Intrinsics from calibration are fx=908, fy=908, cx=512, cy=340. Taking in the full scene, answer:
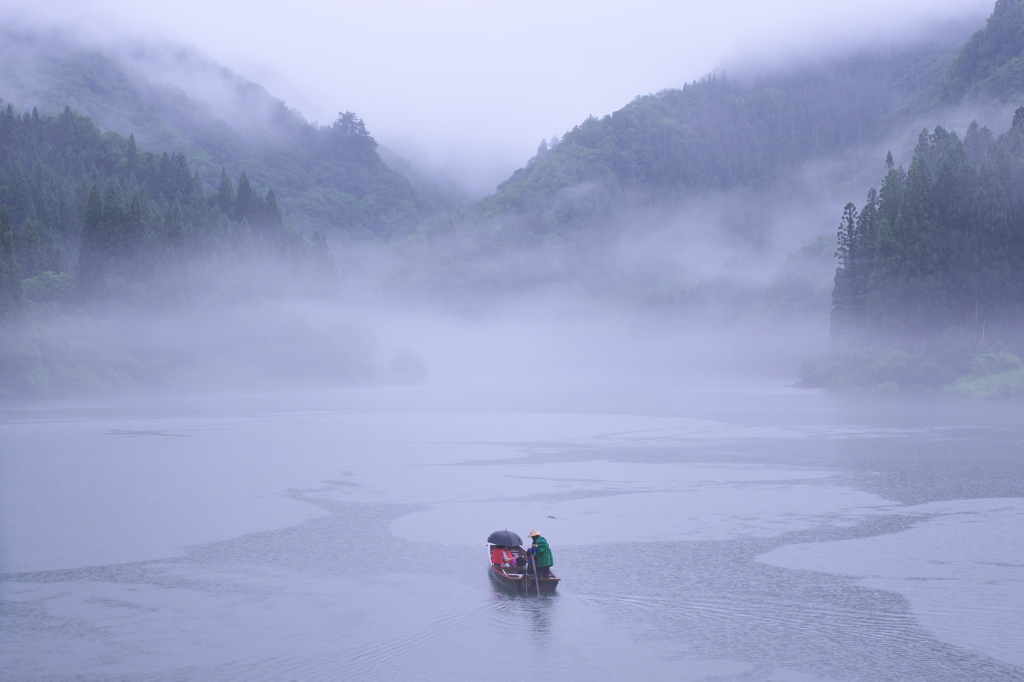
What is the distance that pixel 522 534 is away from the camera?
74.5ft

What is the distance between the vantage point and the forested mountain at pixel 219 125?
490ft

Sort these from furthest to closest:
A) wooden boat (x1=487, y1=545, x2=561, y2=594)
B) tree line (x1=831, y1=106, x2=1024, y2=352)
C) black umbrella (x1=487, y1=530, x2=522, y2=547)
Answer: tree line (x1=831, y1=106, x2=1024, y2=352)
black umbrella (x1=487, y1=530, x2=522, y2=547)
wooden boat (x1=487, y1=545, x2=561, y2=594)

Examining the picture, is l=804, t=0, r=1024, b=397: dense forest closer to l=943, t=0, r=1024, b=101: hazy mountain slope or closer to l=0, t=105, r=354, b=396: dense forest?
l=943, t=0, r=1024, b=101: hazy mountain slope

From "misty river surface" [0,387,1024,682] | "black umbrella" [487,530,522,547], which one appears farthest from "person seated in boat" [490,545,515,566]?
"misty river surface" [0,387,1024,682]

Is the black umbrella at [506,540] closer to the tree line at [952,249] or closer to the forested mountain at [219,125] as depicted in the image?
the tree line at [952,249]

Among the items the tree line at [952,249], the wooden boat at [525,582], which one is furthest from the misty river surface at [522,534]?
the tree line at [952,249]

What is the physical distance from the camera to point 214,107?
7215 inches

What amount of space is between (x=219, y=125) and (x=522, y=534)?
170 metres

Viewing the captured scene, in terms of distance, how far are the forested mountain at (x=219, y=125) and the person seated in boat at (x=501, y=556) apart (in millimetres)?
129637

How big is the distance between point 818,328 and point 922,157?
44594 mm

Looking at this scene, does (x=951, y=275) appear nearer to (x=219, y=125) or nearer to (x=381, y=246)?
(x=381, y=246)

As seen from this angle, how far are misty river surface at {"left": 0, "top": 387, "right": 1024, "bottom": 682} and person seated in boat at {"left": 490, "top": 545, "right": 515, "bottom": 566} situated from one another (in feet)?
1.75

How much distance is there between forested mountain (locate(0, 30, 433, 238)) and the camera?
150 meters

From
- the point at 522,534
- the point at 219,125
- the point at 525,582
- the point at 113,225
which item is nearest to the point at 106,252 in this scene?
the point at 113,225
